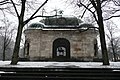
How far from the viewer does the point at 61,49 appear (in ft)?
101

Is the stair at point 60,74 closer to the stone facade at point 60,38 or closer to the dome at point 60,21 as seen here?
the stone facade at point 60,38

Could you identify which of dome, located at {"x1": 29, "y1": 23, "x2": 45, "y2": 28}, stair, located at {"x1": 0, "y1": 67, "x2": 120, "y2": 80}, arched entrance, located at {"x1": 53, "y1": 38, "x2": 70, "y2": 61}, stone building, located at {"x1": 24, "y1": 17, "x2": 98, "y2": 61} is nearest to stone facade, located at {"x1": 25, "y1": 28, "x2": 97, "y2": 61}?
stone building, located at {"x1": 24, "y1": 17, "x2": 98, "y2": 61}

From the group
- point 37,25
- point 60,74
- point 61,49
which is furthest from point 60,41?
point 60,74

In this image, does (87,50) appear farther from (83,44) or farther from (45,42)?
(45,42)

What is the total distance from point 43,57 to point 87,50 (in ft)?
22.8

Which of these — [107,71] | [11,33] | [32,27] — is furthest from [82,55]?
[11,33]

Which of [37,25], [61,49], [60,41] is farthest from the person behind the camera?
[61,49]

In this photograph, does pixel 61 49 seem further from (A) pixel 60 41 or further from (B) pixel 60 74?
(B) pixel 60 74

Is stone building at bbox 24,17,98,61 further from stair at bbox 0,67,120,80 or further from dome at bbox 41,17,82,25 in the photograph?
stair at bbox 0,67,120,80

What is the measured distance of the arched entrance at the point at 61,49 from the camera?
28594mm

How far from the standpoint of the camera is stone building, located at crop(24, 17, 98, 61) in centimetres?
2734

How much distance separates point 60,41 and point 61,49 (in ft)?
6.99

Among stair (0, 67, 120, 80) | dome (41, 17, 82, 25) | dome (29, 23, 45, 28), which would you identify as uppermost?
dome (41, 17, 82, 25)

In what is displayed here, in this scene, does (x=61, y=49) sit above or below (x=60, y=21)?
below
